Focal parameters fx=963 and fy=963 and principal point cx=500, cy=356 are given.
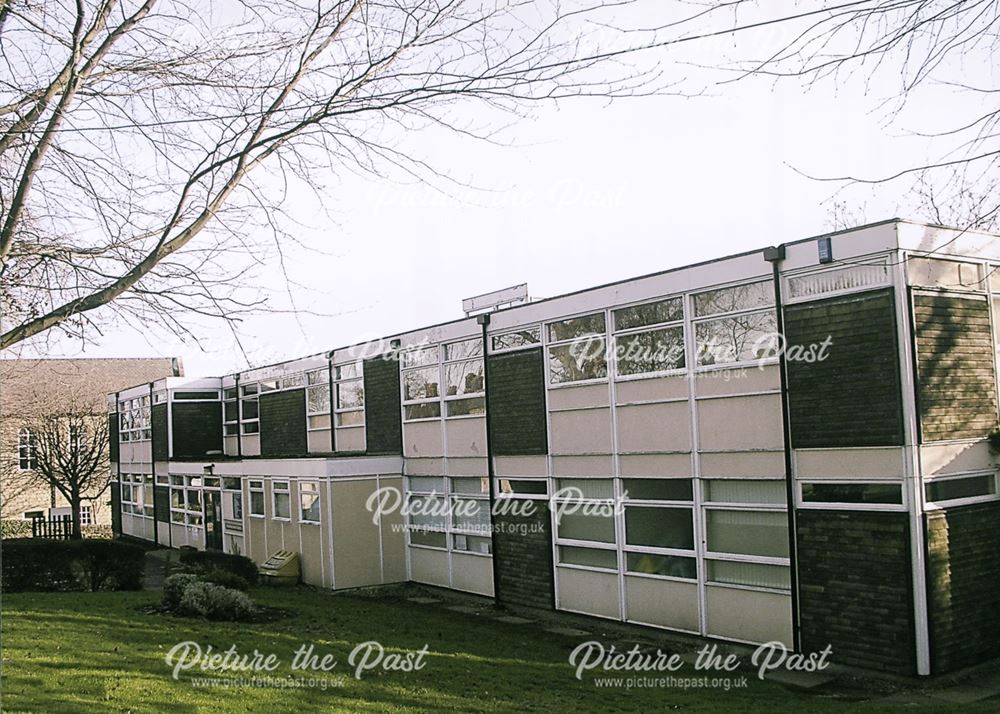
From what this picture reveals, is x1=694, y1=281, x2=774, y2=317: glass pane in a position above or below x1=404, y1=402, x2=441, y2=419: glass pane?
above

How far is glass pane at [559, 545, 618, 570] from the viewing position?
49.5 feet

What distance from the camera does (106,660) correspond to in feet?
32.8

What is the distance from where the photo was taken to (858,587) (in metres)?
11.4

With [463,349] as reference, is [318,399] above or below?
below

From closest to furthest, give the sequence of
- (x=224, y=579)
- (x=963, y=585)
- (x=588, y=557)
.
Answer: (x=963, y=585), (x=588, y=557), (x=224, y=579)

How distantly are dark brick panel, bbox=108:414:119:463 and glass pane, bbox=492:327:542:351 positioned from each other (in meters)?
25.9

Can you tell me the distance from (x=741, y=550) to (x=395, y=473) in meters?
9.64

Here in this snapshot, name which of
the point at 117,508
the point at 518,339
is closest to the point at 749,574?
the point at 518,339

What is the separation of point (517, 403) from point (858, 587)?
7.24 m

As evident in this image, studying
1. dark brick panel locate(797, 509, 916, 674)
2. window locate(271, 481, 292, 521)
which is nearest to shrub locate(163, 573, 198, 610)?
window locate(271, 481, 292, 521)

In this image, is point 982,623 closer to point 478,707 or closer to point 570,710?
point 570,710

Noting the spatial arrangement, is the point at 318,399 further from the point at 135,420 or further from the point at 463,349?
the point at 135,420

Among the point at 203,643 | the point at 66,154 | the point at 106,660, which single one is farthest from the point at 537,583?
the point at 66,154

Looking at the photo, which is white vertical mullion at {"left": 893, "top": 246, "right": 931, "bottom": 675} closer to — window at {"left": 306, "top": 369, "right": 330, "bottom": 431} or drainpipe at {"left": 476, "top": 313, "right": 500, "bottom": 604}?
drainpipe at {"left": 476, "top": 313, "right": 500, "bottom": 604}
